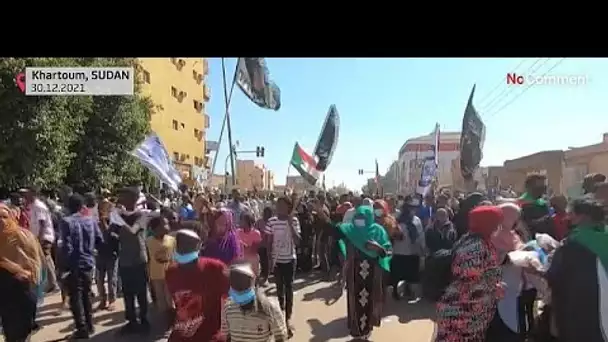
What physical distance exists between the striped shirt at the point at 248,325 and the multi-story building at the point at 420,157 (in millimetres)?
6890

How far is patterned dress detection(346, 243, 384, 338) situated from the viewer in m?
5.47

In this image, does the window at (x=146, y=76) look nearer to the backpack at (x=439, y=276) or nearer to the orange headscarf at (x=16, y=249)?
the orange headscarf at (x=16, y=249)

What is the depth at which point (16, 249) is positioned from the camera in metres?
4.49

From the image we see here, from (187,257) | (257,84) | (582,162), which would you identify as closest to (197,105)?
(257,84)

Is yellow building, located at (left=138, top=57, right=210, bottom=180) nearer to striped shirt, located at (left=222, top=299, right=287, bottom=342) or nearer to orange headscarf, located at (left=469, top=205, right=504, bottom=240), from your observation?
striped shirt, located at (left=222, top=299, right=287, bottom=342)

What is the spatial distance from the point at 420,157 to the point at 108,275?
700 cm

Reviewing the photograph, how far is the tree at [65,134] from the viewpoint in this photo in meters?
8.12

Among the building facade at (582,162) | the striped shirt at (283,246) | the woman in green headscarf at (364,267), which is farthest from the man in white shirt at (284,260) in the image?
the building facade at (582,162)

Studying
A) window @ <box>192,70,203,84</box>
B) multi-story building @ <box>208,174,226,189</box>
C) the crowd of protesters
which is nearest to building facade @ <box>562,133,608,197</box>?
the crowd of protesters

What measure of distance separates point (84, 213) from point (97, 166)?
19.4 feet

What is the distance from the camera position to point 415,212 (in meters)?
8.46

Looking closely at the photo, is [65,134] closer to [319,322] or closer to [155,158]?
[155,158]
